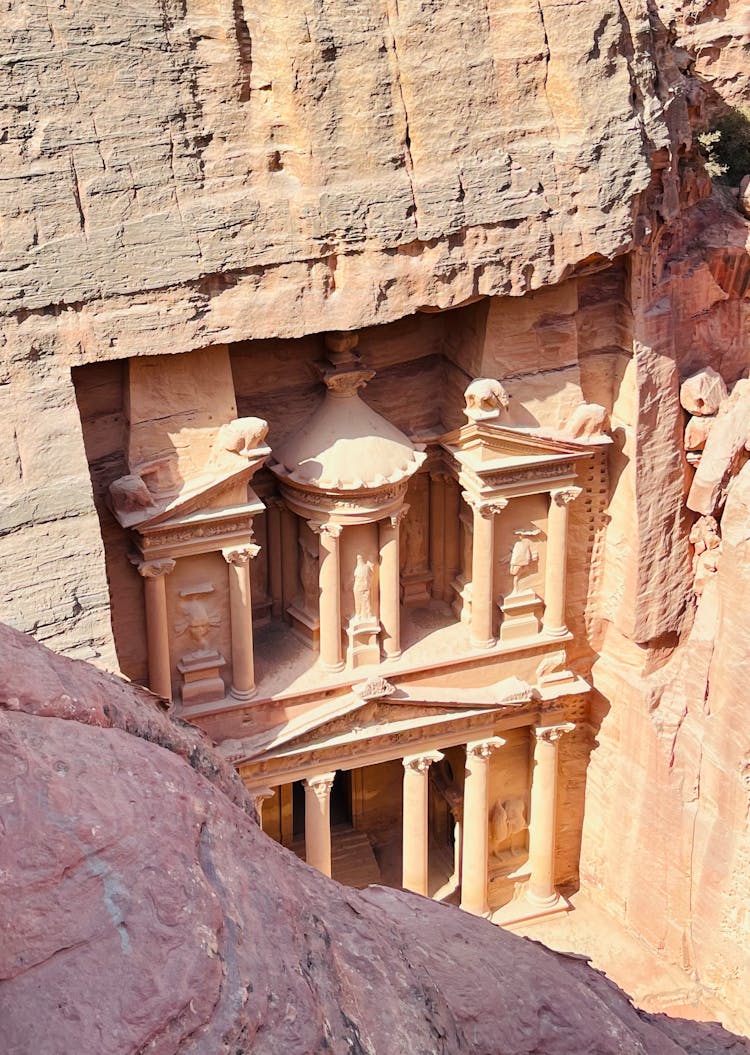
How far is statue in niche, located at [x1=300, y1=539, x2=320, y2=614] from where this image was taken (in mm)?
16328

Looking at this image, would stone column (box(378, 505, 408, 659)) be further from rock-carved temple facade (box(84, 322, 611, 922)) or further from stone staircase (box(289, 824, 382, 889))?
stone staircase (box(289, 824, 382, 889))

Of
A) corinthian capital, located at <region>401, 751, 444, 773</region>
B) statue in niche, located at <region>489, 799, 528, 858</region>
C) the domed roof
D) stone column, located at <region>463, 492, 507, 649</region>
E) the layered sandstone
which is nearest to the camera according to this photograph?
the layered sandstone

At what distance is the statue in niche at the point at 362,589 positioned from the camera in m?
16.2

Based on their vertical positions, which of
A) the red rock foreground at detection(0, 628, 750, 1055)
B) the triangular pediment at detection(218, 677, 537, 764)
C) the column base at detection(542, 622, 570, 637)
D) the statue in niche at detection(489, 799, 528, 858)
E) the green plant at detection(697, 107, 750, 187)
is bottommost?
the statue in niche at detection(489, 799, 528, 858)

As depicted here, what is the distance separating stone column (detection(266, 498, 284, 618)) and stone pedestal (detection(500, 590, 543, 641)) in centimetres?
260

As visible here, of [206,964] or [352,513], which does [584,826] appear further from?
[206,964]

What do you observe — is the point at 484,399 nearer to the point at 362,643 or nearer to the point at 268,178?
the point at 362,643

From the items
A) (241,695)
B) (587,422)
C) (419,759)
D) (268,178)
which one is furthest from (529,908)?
(268,178)

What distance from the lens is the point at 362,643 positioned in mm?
16531

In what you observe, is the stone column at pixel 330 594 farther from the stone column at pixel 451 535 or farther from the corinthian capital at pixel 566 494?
the corinthian capital at pixel 566 494

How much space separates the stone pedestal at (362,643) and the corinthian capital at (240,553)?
1669 mm

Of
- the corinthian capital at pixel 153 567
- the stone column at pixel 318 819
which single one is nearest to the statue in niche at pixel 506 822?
the stone column at pixel 318 819

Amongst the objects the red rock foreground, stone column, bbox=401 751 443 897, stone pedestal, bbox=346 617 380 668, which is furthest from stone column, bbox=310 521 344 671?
the red rock foreground

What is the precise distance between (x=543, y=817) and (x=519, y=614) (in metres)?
2.64
